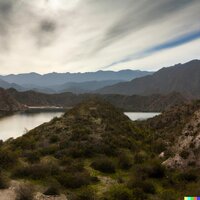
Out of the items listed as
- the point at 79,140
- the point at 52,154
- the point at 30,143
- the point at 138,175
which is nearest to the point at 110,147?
the point at 79,140

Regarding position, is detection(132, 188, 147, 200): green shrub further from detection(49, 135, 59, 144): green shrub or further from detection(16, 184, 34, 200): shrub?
detection(49, 135, 59, 144): green shrub

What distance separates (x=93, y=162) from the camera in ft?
89.3

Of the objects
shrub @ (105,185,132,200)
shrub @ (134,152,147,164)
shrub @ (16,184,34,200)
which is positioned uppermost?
shrub @ (16,184,34,200)

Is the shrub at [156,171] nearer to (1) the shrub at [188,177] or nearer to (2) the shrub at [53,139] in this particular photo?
(1) the shrub at [188,177]

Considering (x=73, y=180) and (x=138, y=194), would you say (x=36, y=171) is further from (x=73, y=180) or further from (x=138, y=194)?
(x=138, y=194)

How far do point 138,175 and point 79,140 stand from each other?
40.6ft

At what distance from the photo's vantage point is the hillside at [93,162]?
67.5 feet

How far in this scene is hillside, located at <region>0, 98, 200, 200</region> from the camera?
2058 cm

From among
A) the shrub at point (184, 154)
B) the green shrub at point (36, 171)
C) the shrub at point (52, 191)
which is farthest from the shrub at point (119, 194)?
the shrub at point (184, 154)

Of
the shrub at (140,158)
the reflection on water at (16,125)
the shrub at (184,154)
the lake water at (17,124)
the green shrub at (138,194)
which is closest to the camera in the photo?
the green shrub at (138,194)

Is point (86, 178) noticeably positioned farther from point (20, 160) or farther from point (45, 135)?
point (45, 135)

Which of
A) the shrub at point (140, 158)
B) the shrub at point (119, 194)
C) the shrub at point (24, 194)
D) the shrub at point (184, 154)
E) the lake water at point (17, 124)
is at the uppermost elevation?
the shrub at point (184, 154)

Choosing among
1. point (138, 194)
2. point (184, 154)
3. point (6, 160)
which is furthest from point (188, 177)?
point (6, 160)

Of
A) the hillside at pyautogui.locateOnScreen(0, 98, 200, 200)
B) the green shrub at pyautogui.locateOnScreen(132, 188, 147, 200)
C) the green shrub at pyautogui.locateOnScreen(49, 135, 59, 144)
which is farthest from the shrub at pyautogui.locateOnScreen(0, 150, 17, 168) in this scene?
the green shrub at pyautogui.locateOnScreen(132, 188, 147, 200)
